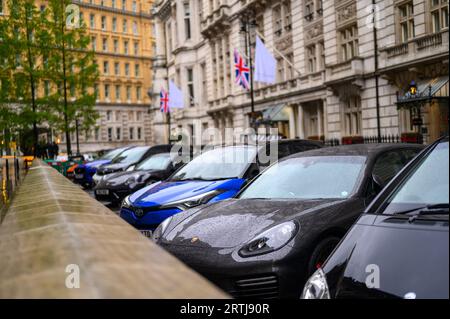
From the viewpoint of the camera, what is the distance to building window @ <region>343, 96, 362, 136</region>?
27.4 metres

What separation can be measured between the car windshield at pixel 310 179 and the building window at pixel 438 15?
17.4m

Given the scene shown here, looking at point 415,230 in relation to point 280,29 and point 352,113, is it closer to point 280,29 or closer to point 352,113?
point 352,113

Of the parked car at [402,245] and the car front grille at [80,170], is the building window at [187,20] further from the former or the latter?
the parked car at [402,245]

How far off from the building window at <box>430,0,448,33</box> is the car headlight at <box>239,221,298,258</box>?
62.8ft

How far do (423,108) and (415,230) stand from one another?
2180 cm

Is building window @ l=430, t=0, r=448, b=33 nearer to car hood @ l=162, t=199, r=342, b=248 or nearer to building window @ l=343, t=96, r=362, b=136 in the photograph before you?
building window @ l=343, t=96, r=362, b=136

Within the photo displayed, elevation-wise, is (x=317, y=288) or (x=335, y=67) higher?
(x=335, y=67)

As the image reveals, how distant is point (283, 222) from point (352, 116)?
23997mm

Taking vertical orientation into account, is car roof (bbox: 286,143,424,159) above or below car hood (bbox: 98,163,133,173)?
above

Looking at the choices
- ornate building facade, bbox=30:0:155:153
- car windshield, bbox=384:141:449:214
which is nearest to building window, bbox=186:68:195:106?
ornate building facade, bbox=30:0:155:153

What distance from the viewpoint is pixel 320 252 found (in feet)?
15.6

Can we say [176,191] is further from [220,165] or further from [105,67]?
[105,67]

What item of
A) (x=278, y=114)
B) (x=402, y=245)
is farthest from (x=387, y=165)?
(x=278, y=114)

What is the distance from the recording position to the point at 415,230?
2711mm
